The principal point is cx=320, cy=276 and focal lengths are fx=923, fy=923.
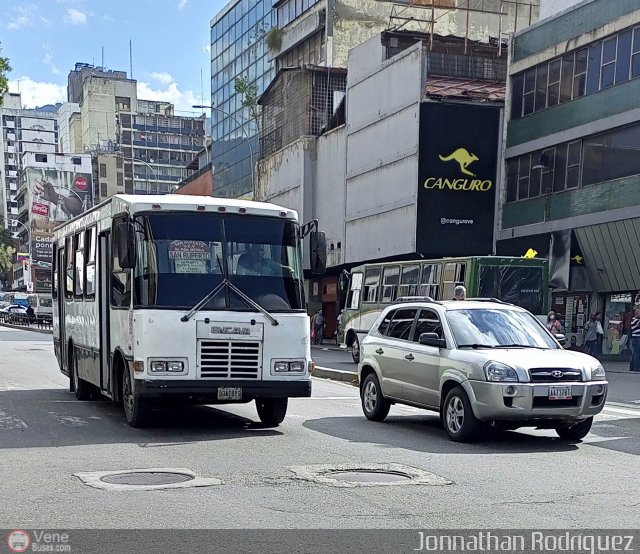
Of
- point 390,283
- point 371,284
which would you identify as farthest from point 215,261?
point 371,284

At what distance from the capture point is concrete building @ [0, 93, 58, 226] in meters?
172

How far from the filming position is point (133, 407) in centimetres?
1183

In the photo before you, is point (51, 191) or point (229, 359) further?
point (51, 191)

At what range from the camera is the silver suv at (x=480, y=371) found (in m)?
10.7

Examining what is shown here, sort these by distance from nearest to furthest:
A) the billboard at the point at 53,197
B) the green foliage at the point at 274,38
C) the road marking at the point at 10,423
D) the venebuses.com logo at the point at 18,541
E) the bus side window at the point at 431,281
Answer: the venebuses.com logo at the point at 18,541 → the road marking at the point at 10,423 → the bus side window at the point at 431,281 → the green foliage at the point at 274,38 → the billboard at the point at 53,197

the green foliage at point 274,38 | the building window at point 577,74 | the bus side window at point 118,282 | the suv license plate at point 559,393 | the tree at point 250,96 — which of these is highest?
the green foliage at point 274,38

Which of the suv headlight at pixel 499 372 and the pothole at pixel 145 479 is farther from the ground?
the suv headlight at pixel 499 372

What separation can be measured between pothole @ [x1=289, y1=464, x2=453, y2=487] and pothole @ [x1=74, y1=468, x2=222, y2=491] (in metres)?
0.98

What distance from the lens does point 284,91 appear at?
5441cm

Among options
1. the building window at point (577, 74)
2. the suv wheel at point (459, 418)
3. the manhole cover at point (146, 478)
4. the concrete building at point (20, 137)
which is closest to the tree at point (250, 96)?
the building window at point (577, 74)

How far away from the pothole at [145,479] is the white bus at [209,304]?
237 cm

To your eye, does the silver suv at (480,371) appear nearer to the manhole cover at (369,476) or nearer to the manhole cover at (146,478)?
the manhole cover at (369,476)

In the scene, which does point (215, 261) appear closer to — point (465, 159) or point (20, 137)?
point (465, 159)

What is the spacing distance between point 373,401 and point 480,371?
2914 millimetres
